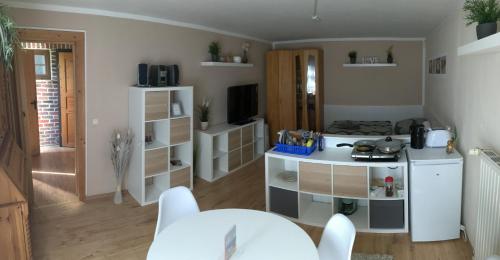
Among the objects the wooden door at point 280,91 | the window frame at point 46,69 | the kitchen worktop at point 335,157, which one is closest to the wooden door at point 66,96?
the window frame at point 46,69

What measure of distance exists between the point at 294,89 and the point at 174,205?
5135 millimetres

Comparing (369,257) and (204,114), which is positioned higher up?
(204,114)

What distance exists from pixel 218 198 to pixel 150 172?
0.91 metres

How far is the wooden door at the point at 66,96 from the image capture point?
746 cm

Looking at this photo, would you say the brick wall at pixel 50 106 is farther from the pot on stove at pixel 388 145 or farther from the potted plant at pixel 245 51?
the pot on stove at pixel 388 145

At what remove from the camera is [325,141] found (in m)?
4.18

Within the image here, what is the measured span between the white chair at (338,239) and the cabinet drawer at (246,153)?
4.09 meters

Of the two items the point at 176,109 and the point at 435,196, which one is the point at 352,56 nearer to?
the point at 176,109

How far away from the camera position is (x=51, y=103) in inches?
299

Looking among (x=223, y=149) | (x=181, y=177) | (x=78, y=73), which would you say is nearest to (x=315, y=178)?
(x=181, y=177)

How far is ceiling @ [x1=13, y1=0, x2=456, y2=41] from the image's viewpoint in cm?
400

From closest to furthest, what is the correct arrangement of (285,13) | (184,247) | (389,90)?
1. (184,247)
2. (285,13)
3. (389,90)

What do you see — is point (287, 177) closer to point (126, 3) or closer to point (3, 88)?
point (126, 3)

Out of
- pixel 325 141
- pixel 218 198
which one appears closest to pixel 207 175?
pixel 218 198
